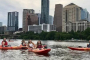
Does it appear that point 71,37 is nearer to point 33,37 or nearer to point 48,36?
point 48,36

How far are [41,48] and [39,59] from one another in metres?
6.26

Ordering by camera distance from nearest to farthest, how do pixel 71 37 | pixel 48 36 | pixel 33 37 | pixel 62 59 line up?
pixel 62 59
pixel 71 37
pixel 48 36
pixel 33 37

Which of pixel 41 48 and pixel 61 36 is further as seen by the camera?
pixel 61 36

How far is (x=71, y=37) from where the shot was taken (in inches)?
6161

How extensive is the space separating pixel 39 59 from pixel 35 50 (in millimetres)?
7320

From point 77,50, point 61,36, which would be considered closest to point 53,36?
point 61,36

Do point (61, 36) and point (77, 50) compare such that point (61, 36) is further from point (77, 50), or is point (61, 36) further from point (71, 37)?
point (77, 50)

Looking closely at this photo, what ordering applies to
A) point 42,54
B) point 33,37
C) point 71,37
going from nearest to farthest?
point 42,54 < point 71,37 < point 33,37

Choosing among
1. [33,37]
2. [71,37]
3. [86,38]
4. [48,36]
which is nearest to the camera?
[86,38]

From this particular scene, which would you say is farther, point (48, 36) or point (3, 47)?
point (48, 36)

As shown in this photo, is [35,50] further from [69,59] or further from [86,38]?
[86,38]

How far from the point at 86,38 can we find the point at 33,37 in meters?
69.3

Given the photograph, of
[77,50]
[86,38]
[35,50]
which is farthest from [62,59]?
[86,38]

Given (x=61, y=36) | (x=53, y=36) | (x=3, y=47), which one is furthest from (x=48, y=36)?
(x=3, y=47)
